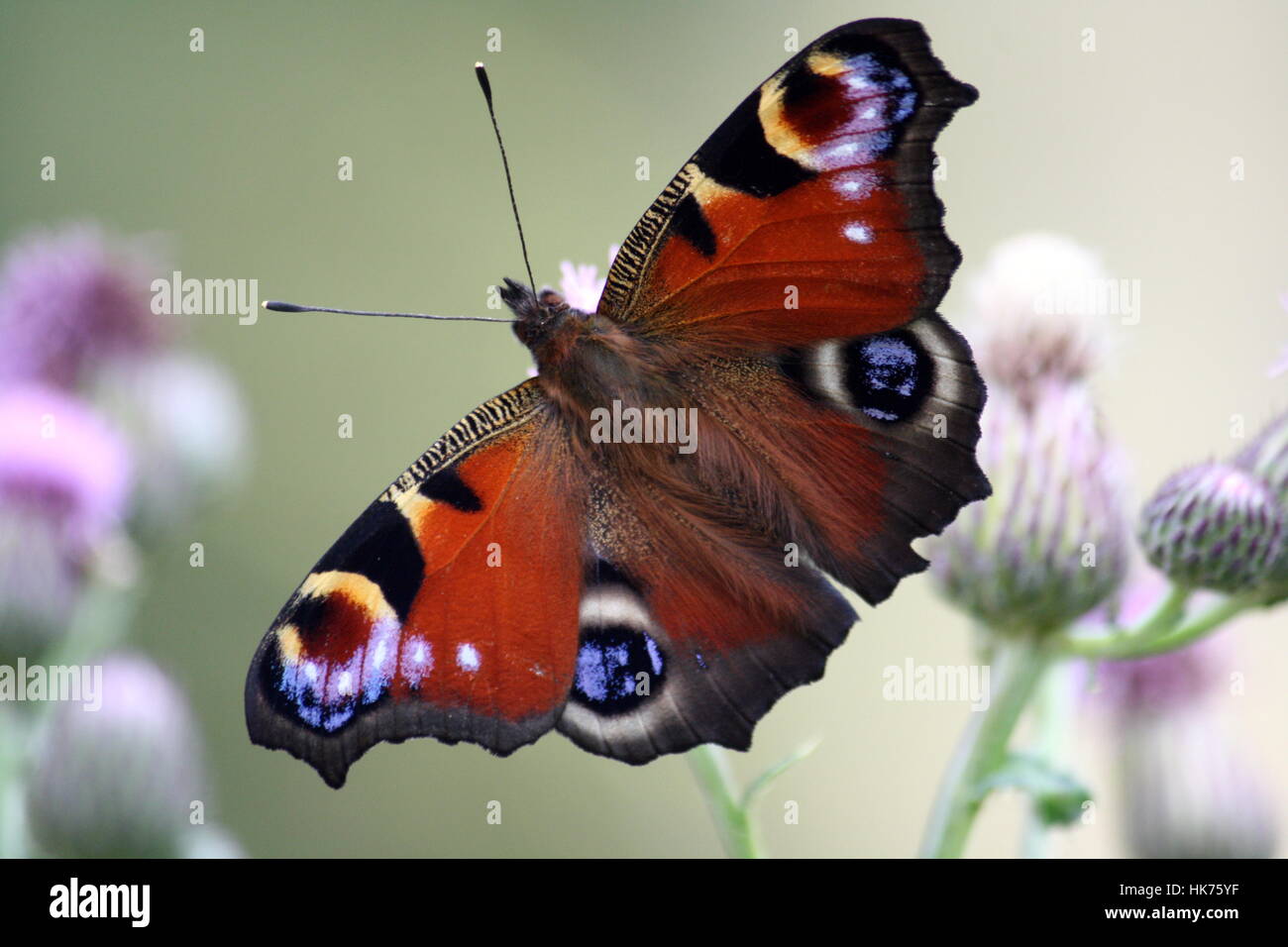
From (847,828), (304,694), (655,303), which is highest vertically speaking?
(655,303)

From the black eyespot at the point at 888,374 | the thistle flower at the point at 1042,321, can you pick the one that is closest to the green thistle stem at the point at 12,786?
the black eyespot at the point at 888,374

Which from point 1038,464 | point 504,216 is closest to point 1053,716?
point 1038,464

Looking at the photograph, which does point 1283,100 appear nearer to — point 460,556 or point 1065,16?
point 1065,16

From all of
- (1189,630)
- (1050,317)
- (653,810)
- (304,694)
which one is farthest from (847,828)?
(304,694)

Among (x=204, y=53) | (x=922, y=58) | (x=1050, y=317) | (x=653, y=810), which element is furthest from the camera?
(x=204, y=53)

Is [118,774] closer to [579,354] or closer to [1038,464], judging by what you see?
[579,354]

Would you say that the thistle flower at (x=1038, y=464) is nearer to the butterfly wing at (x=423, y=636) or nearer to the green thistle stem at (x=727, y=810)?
the green thistle stem at (x=727, y=810)
